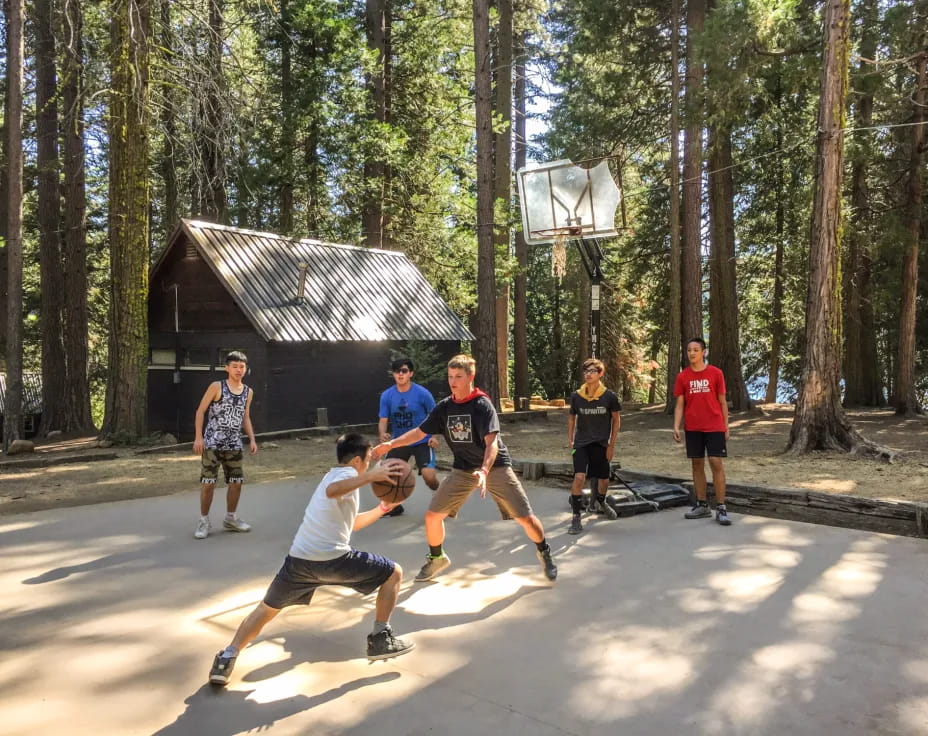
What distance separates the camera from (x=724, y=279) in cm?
2205

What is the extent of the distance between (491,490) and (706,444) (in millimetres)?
3141

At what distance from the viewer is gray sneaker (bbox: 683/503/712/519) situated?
863 centimetres

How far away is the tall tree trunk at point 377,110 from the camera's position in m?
25.4

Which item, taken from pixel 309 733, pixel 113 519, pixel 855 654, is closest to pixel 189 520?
pixel 113 519

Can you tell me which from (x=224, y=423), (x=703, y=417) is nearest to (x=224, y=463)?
(x=224, y=423)

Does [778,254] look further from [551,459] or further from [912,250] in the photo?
[551,459]

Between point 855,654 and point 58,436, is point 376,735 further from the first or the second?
point 58,436

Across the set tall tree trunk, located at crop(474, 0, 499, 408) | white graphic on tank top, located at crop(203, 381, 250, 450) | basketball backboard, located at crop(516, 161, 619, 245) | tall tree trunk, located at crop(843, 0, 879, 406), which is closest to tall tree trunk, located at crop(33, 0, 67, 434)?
tall tree trunk, located at crop(474, 0, 499, 408)

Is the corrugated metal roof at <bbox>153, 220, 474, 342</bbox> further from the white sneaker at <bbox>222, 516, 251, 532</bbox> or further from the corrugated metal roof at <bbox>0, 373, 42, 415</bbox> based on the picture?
the corrugated metal roof at <bbox>0, 373, 42, 415</bbox>

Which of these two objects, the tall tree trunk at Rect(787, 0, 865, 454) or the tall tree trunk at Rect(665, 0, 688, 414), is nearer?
the tall tree trunk at Rect(787, 0, 865, 454)

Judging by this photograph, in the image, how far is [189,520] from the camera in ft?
28.3

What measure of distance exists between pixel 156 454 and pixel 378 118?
613 inches

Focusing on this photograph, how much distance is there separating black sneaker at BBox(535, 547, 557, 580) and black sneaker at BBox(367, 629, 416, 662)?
1.96 m

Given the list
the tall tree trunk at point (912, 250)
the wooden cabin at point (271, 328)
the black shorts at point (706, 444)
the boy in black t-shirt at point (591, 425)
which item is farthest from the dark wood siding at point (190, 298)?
the tall tree trunk at point (912, 250)
